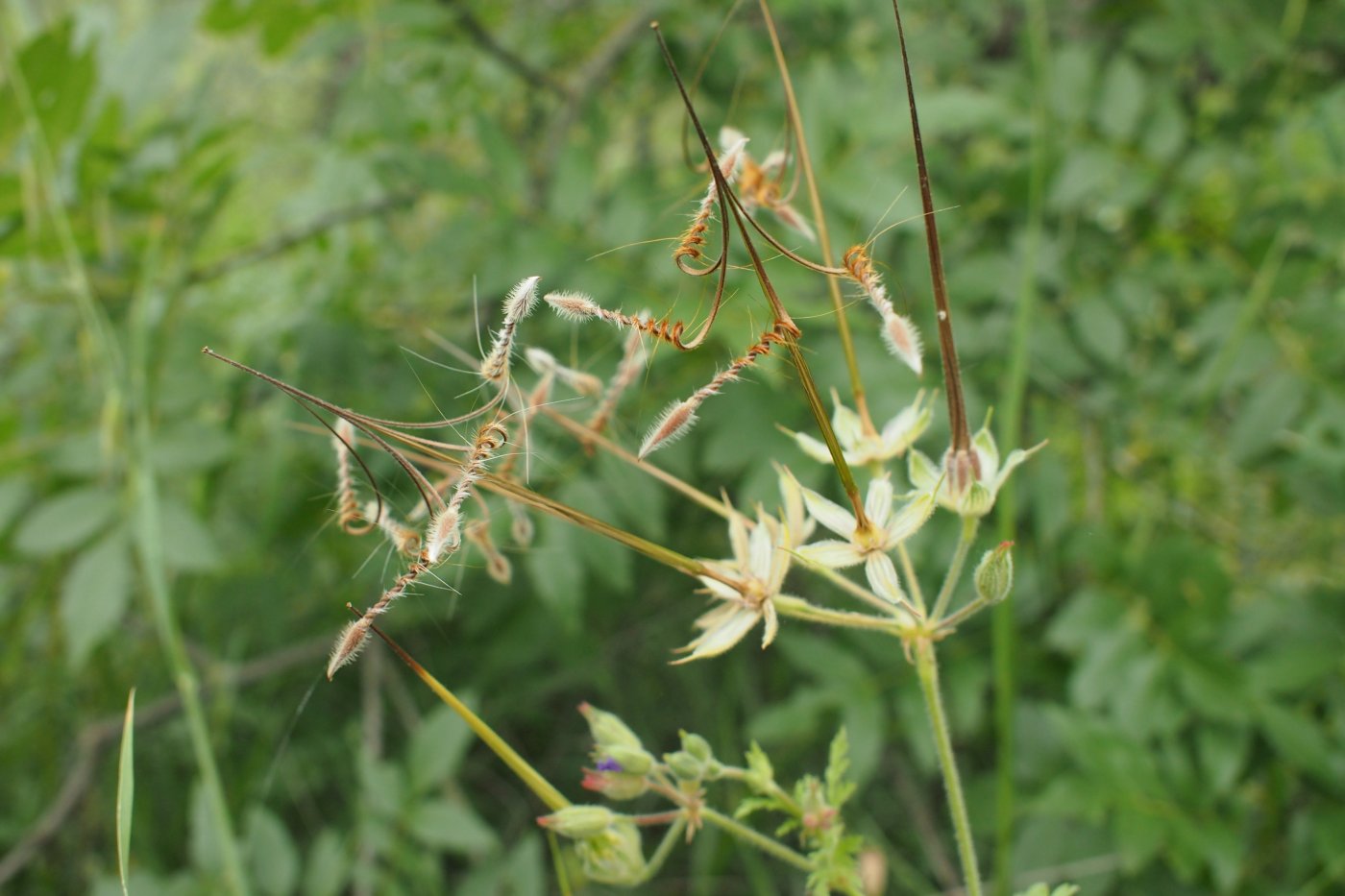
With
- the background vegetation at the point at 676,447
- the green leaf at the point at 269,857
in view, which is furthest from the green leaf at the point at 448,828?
the green leaf at the point at 269,857

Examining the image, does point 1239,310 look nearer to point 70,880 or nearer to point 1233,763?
point 1233,763

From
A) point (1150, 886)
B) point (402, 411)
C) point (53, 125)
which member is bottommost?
point (1150, 886)

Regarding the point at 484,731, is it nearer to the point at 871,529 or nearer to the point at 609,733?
the point at 609,733

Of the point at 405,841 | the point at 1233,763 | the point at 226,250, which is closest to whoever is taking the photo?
the point at 1233,763

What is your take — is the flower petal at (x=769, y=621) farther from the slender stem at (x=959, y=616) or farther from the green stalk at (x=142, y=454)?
the green stalk at (x=142, y=454)

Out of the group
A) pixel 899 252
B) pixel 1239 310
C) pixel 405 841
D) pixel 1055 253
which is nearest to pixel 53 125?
pixel 405 841

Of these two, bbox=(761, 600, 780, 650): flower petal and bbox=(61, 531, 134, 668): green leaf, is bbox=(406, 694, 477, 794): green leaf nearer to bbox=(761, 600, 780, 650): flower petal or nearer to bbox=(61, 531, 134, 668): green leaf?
bbox=(61, 531, 134, 668): green leaf
